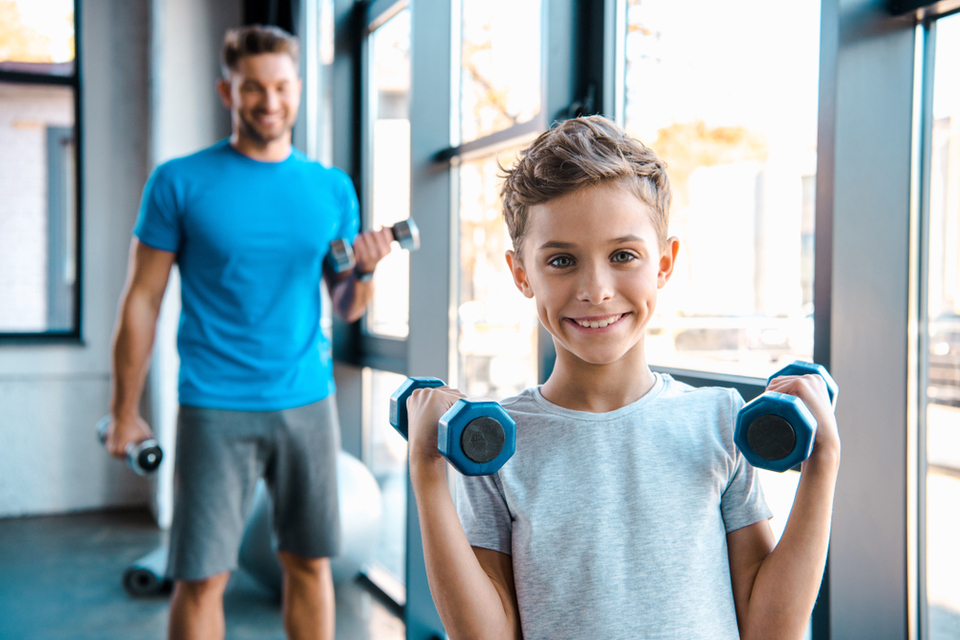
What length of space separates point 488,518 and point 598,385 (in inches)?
7.2

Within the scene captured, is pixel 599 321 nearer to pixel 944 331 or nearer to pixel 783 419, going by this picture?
pixel 783 419

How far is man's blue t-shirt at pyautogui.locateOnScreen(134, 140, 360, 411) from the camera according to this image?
1.60 meters

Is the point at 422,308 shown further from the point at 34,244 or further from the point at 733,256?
the point at 34,244

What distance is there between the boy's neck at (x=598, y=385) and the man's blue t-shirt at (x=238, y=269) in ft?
3.17

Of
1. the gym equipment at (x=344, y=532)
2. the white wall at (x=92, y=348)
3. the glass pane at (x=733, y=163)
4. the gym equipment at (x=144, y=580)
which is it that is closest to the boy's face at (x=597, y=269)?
the glass pane at (x=733, y=163)

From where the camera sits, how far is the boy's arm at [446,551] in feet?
2.39

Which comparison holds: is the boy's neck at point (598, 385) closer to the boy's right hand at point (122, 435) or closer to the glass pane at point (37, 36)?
the boy's right hand at point (122, 435)

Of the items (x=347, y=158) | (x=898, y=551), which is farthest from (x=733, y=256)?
(x=347, y=158)

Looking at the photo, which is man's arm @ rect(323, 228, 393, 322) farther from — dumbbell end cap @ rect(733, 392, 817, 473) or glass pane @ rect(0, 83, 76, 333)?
glass pane @ rect(0, 83, 76, 333)

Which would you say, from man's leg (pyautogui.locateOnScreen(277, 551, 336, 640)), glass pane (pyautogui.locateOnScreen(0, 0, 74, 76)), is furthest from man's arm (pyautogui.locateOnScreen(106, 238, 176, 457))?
glass pane (pyautogui.locateOnScreen(0, 0, 74, 76))

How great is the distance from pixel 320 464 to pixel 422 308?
625mm

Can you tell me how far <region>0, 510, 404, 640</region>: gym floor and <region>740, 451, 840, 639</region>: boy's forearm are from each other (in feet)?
5.57

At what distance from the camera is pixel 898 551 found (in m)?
1.05

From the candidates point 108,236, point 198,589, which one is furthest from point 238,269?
point 108,236
